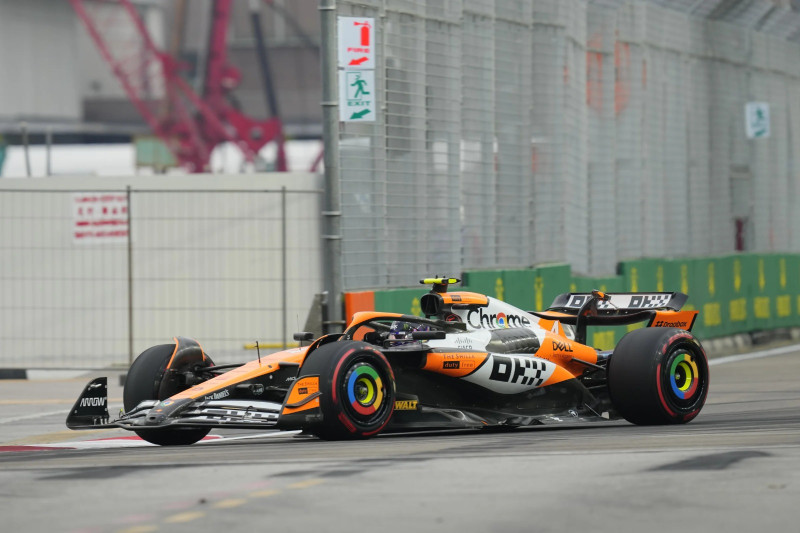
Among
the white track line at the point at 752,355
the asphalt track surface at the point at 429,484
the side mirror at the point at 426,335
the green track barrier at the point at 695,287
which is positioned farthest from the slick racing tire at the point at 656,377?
the white track line at the point at 752,355

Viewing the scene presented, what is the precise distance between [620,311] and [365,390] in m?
2.98

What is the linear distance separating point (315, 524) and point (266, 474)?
1.40m

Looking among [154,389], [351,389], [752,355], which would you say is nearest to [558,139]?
[752,355]

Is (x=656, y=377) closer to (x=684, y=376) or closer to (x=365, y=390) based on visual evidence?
(x=684, y=376)

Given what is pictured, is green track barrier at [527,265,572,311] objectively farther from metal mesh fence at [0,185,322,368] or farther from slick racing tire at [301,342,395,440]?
slick racing tire at [301,342,395,440]

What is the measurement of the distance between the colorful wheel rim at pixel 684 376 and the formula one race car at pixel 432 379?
0.03ft

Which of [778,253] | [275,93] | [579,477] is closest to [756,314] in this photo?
[778,253]

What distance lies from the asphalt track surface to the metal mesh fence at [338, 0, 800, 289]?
6.65 m

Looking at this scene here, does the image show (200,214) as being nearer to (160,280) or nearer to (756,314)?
(160,280)

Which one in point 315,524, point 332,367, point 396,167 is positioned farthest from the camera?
point 396,167

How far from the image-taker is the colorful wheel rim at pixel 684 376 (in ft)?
33.9

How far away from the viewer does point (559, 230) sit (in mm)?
18953

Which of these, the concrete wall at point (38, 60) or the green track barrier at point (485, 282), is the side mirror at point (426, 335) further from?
the concrete wall at point (38, 60)

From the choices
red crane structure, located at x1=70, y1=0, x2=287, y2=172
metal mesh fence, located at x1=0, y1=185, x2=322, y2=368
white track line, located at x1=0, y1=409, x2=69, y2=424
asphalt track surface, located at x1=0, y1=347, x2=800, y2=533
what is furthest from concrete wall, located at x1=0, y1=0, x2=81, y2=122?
asphalt track surface, located at x1=0, y1=347, x2=800, y2=533
